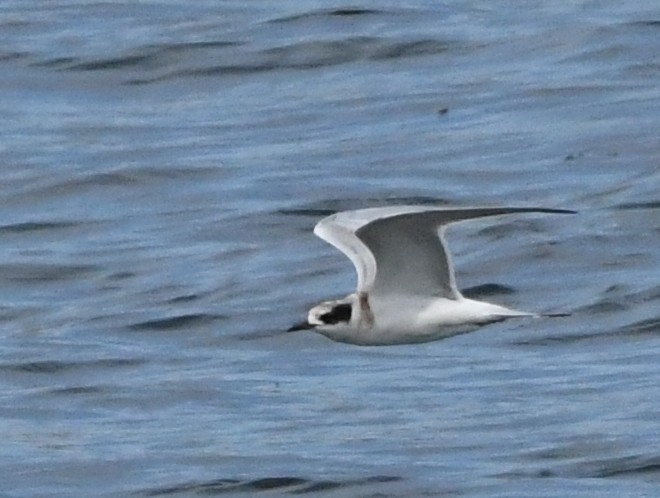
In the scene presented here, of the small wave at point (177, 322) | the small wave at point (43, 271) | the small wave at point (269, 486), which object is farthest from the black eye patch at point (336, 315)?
the small wave at point (43, 271)

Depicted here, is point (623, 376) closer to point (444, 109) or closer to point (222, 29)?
point (444, 109)

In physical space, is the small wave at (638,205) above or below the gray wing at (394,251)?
below

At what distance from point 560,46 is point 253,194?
19.1 feet

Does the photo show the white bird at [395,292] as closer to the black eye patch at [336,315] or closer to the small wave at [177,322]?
the black eye patch at [336,315]

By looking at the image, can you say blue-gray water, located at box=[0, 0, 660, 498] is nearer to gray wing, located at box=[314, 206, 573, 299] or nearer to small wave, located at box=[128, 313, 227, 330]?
small wave, located at box=[128, 313, 227, 330]

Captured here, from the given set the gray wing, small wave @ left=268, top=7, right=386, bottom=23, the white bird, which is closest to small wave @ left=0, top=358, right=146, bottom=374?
the white bird

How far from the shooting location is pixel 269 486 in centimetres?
1594

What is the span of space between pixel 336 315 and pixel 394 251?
47 centimetres

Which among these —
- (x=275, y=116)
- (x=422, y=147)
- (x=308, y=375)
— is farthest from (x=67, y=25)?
(x=308, y=375)

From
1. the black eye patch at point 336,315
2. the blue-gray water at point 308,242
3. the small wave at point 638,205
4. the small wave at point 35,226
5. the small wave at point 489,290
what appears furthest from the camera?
the small wave at point 35,226

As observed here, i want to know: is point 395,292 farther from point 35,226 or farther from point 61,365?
point 35,226

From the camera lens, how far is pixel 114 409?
1769 cm

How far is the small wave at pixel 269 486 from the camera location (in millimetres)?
15859

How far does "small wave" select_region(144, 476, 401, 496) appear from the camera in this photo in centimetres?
1586
